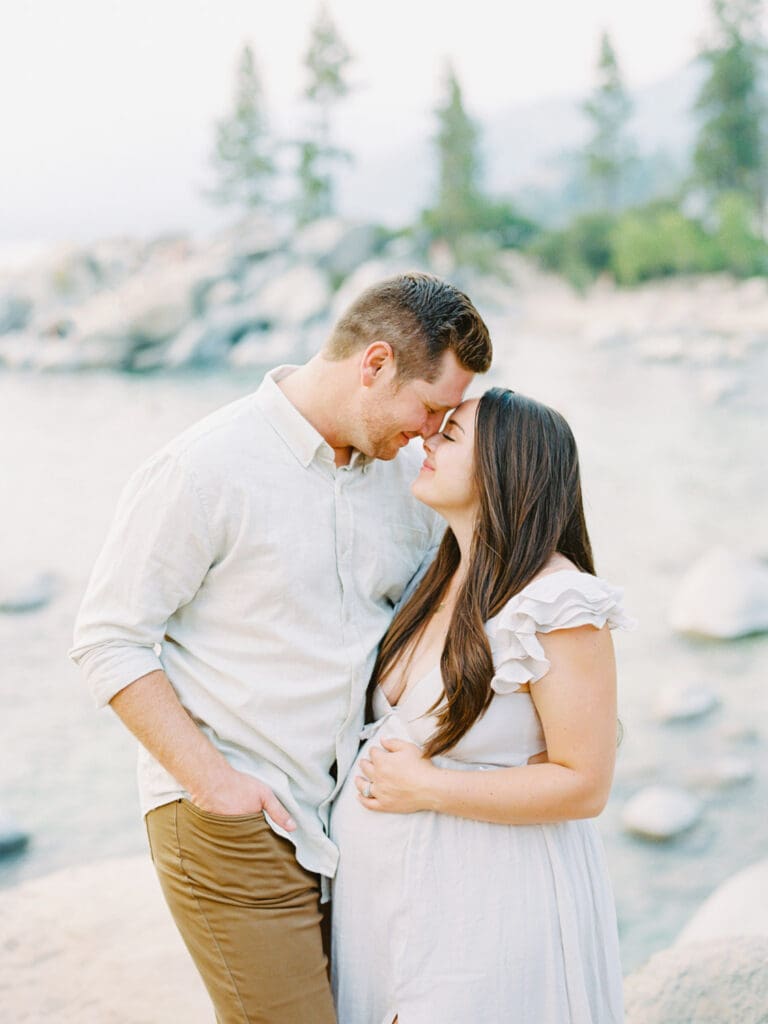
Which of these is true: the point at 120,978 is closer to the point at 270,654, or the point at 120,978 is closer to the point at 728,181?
the point at 270,654

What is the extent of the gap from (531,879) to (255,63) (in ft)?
91.3

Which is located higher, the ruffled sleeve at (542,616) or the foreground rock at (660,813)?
the ruffled sleeve at (542,616)

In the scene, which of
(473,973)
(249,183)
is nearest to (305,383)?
(473,973)

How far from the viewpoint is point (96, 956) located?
8.66ft

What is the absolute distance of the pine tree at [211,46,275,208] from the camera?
26.6 m

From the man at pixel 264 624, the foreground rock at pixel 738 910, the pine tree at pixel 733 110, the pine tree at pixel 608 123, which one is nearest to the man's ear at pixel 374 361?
the man at pixel 264 624

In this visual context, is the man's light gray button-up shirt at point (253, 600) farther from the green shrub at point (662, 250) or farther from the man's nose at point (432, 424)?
the green shrub at point (662, 250)

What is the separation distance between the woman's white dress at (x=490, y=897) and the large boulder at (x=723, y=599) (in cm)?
514

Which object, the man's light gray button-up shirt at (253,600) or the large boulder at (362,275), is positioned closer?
the man's light gray button-up shirt at (253,600)

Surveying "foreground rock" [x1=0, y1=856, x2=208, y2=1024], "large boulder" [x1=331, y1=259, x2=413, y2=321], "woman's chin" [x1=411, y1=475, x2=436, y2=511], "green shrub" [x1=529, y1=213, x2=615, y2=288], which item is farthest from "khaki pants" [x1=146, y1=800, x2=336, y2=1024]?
"green shrub" [x1=529, y1=213, x2=615, y2=288]

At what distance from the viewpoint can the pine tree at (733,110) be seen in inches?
882

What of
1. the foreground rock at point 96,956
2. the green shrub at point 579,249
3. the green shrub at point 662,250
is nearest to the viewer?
the foreground rock at point 96,956

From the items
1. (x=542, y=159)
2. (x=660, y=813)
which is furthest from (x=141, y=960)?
(x=542, y=159)

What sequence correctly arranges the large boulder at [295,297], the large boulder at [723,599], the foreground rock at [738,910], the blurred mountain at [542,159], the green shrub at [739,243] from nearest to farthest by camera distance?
the foreground rock at [738,910] → the large boulder at [723,599] → the green shrub at [739,243] → the large boulder at [295,297] → the blurred mountain at [542,159]
